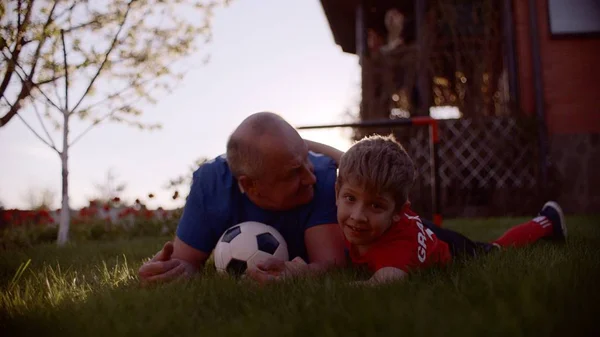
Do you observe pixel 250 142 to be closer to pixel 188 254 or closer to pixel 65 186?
pixel 188 254

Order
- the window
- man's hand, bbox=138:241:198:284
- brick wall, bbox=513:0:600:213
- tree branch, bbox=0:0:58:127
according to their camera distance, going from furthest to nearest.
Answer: the window, brick wall, bbox=513:0:600:213, tree branch, bbox=0:0:58:127, man's hand, bbox=138:241:198:284

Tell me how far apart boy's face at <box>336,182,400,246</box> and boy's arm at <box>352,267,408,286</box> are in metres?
0.19

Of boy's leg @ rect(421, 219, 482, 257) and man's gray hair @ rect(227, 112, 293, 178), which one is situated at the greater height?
man's gray hair @ rect(227, 112, 293, 178)

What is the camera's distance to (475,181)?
8930mm

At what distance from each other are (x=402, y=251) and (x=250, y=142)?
2.82 ft

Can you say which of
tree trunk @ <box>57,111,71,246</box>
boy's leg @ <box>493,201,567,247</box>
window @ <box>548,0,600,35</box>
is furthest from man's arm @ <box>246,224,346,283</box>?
window @ <box>548,0,600,35</box>

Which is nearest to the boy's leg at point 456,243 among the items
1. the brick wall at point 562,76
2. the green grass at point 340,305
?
the green grass at point 340,305

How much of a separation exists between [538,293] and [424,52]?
7814 mm

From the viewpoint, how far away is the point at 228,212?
304 cm

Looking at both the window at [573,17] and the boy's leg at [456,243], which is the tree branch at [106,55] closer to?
the boy's leg at [456,243]

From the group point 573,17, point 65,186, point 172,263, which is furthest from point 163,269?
point 573,17

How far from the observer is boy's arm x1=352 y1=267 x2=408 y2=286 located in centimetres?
229

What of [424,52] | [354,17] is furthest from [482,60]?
[354,17]

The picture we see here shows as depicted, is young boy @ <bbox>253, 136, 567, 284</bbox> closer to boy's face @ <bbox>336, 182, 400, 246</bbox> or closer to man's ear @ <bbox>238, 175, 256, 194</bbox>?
boy's face @ <bbox>336, 182, 400, 246</bbox>
